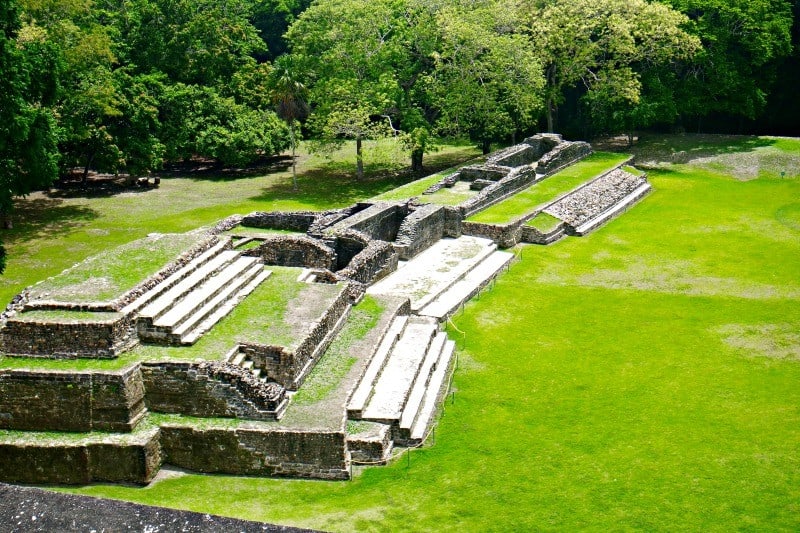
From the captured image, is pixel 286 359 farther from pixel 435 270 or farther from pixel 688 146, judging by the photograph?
pixel 688 146

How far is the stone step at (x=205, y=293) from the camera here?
53.5ft

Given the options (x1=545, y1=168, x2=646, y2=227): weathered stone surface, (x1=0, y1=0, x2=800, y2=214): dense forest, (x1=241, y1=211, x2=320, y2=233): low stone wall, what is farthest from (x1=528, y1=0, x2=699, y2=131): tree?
(x1=241, y1=211, x2=320, y2=233): low stone wall

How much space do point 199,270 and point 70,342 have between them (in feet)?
12.4

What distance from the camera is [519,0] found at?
3819cm

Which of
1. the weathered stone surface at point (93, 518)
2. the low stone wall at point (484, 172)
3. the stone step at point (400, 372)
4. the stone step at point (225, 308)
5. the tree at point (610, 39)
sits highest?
the tree at point (610, 39)

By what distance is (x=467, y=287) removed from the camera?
23.2 m

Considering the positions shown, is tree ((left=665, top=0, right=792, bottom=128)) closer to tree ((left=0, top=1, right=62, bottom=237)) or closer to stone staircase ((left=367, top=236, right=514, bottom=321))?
stone staircase ((left=367, top=236, right=514, bottom=321))

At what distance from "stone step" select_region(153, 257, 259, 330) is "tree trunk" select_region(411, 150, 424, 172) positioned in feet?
59.4

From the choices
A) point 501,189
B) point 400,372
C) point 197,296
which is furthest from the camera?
point 501,189

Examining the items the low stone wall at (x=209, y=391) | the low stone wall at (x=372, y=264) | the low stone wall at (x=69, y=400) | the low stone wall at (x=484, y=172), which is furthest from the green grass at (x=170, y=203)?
the low stone wall at (x=209, y=391)

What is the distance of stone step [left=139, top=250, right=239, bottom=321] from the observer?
16.4 metres

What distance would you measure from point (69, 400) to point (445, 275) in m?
11.7

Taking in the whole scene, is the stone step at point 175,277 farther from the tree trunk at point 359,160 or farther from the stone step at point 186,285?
the tree trunk at point 359,160

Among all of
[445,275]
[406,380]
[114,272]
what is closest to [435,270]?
[445,275]
